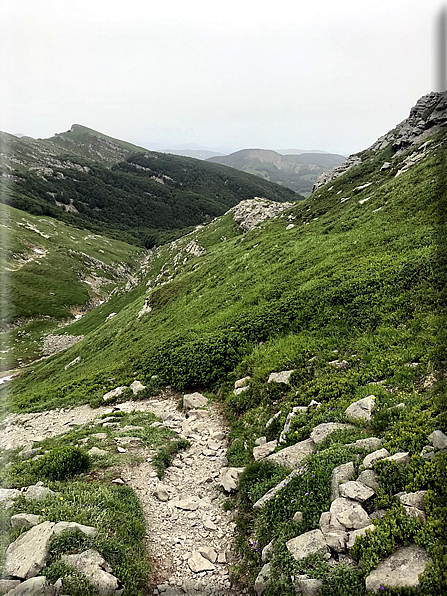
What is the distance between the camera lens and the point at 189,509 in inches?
398

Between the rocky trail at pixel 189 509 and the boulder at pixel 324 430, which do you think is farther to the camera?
the boulder at pixel 324 430

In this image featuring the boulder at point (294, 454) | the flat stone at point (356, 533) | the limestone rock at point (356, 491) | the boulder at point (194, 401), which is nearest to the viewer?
the flat stone at point (356, 533)

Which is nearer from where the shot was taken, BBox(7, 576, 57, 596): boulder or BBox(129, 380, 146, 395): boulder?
BBox(7, 576, 57, 596): boulder

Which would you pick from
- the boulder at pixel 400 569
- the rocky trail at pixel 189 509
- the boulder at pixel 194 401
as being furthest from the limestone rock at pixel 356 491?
the boulder at pixel 194 401

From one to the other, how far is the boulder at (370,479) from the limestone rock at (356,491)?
0.09 metres

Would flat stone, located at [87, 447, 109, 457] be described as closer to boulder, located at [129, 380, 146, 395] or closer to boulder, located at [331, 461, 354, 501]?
boulder, located at [129, 380, 146, 395]

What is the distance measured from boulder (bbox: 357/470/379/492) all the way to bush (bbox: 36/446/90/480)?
922 centimetres

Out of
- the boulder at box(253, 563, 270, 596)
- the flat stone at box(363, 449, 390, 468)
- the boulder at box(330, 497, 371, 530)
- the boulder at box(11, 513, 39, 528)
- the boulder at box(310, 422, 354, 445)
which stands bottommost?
the boulder at box(253, 563, 270, 596)

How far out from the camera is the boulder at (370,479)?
6.97 metres

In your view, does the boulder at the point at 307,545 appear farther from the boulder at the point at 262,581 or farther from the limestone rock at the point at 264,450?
the limestone rock at the point at 264,450

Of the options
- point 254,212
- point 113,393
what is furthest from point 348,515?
point 254,212

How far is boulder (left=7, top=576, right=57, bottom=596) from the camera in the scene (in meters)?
5.94

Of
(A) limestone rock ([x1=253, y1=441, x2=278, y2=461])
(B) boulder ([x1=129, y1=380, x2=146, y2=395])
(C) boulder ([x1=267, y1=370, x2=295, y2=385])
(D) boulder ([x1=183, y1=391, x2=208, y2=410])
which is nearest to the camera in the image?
(A) limestone rock ([x1=253, y1=441, x2=278, y2=461])

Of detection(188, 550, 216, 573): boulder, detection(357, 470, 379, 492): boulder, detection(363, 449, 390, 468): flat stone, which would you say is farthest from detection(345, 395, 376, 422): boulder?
detection(188, 550, 216, 573): boulder
